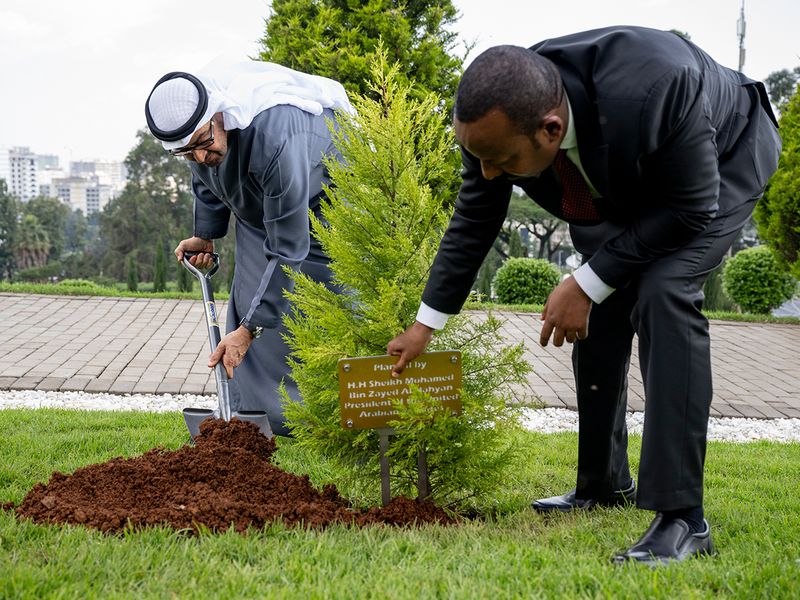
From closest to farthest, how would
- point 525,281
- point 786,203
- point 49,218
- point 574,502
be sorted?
point 574,502, point 786,203, point 525,281, point 49,218

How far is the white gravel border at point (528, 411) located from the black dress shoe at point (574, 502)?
2306mm

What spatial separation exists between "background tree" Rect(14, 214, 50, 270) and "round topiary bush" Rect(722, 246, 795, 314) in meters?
55.5

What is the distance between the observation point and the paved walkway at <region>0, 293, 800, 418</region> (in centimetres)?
675

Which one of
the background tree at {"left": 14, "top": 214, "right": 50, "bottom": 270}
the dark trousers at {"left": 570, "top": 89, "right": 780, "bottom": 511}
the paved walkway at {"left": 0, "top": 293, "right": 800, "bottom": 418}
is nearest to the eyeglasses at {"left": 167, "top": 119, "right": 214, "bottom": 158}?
the dark trousers at {"left": 570, "top": 89, "right": 780, "bottom": 511}

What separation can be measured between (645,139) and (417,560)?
1389mm

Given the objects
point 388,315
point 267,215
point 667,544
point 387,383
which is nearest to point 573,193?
point 388,315

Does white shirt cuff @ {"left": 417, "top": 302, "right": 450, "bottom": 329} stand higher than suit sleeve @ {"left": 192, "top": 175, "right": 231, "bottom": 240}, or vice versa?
suit sleeve @ {"left": 192, "top": 175, "right": 231, "bottom": 240}

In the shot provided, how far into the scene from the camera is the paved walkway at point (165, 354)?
6746 millimetres

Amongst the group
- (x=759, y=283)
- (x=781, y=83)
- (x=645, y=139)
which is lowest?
(x=759, y=283)

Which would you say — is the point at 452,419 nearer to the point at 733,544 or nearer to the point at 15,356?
the point at 733,544

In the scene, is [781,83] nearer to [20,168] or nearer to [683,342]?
[683,342]

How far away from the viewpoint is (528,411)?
6555 mm

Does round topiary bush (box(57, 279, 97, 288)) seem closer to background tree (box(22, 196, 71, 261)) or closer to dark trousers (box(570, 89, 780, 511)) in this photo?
dark trousers (box(570, 89, 780, 511))

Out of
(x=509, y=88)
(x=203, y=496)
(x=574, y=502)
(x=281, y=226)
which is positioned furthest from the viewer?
(x=281, y=226)
